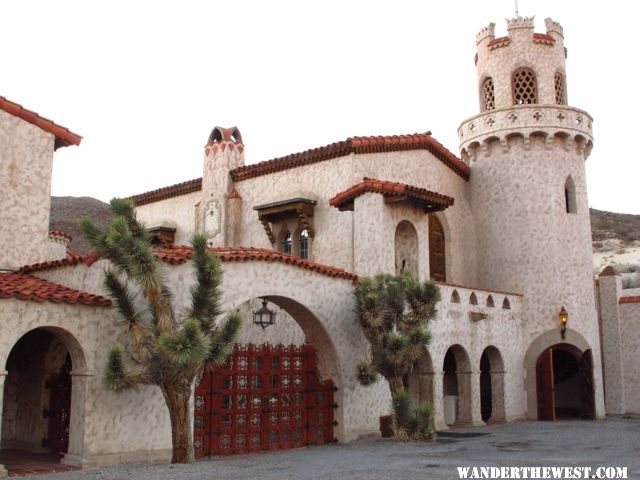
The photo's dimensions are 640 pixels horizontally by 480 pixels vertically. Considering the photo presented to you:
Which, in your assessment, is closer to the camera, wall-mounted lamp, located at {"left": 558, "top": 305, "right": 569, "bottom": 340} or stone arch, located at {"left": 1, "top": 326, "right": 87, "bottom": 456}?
stone arch, located at {"left": 1, "top": 326, "right": 87, "bottom": 456}

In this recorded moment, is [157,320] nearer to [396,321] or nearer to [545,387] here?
[396,321]

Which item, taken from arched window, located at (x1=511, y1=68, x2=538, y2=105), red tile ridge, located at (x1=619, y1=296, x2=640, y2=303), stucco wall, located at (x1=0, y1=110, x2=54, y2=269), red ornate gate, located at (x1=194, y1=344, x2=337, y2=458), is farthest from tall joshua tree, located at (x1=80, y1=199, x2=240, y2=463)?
red tile ridge, located at (x1=619, y1=296, x2=640, y2=303)

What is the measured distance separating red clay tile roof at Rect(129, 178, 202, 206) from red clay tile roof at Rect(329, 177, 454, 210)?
339 inches

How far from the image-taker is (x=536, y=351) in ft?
74.4

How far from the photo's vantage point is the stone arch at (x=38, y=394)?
13.8 m

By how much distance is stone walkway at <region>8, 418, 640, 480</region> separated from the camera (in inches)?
428

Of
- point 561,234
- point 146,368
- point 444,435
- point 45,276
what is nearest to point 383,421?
point 444,435

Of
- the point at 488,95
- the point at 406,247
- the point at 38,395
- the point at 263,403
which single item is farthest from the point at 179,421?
the point at 488,95

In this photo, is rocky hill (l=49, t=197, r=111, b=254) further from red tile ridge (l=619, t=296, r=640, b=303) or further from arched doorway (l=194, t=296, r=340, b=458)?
arched doorway (l=194, t=296, r=340, b=458)

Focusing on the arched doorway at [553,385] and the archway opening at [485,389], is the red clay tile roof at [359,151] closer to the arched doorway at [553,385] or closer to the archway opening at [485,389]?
the archway opening at [485,389]

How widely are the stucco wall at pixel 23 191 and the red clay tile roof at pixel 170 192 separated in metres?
9.07

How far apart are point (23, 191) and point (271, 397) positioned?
695 cm

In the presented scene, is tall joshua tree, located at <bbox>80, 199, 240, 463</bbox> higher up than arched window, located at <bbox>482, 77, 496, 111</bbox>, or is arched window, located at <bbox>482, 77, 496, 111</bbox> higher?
arched window, located at <bbox>482, 77, 496, 111</bbox>

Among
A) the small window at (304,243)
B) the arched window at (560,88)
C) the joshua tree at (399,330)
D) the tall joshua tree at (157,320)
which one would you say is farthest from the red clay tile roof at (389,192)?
the arched window at (560,88)
